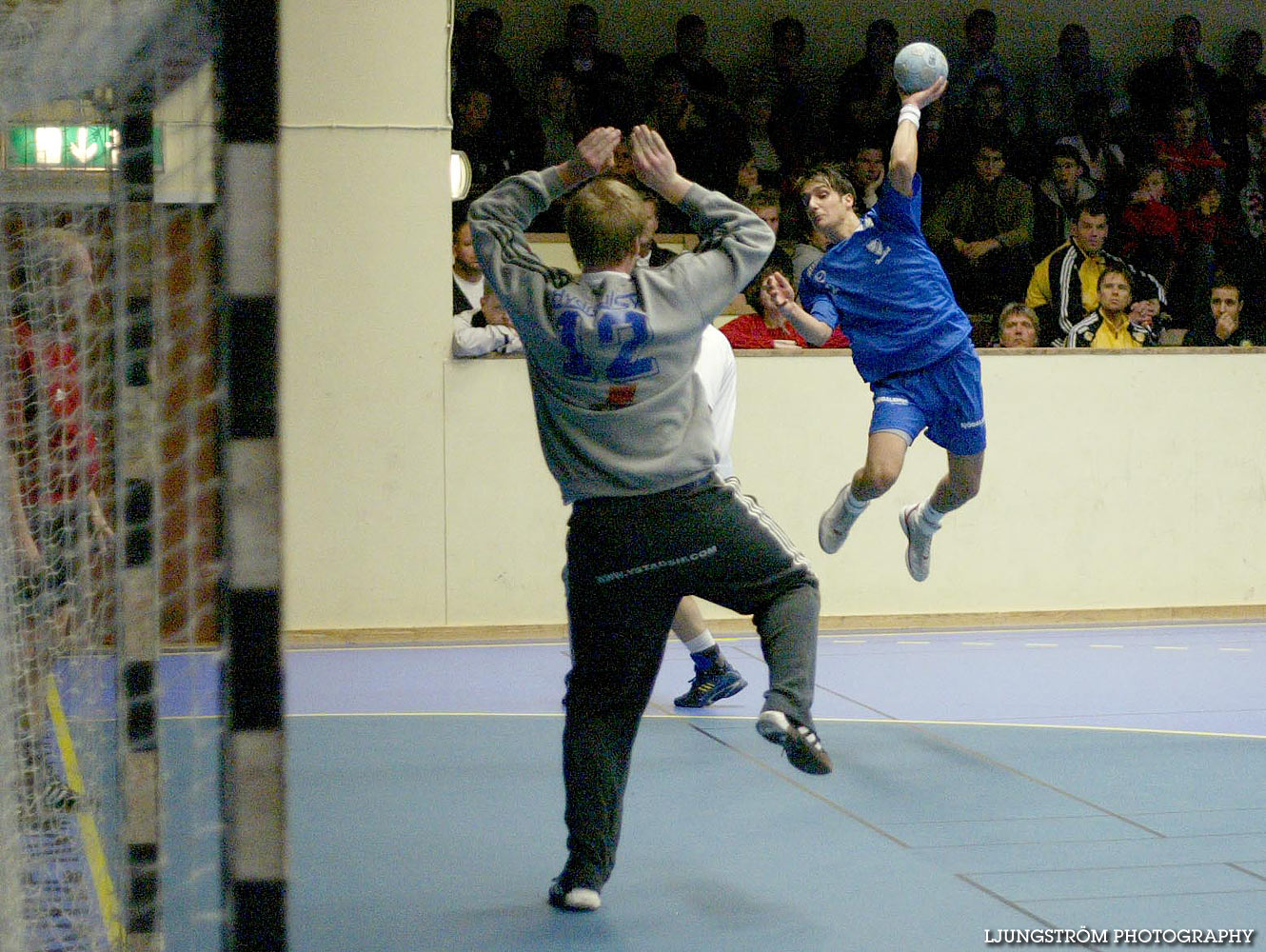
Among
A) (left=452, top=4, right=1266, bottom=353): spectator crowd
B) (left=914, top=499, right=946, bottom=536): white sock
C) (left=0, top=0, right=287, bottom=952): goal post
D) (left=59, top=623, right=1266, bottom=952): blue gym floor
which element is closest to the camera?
(left=0, top=0, right=287, bottom=952): goal post

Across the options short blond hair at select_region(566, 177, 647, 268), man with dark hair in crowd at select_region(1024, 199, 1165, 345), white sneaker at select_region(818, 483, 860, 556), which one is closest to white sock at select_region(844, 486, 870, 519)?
white sneaker at select_region(818, 483, 860, 556)

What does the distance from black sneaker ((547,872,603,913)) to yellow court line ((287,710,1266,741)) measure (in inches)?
103

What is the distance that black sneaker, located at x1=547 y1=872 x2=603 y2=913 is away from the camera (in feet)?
13.4

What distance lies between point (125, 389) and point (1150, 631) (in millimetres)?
7507

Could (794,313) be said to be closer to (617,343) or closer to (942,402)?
(942,402)

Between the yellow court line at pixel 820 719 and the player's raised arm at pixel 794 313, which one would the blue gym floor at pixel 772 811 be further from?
the player's raised arm at pixel 794 313

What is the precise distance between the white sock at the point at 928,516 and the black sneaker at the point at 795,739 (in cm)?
344

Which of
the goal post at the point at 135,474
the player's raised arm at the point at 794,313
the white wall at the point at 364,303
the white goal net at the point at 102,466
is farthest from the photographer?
the white wall at the point at 364,303

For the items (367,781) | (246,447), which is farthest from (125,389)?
(367,781)

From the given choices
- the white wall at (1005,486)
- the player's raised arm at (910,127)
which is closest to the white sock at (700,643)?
the player's raised arm at (910,127)

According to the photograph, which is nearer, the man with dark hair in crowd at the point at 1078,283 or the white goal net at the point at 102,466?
the white goal net at the point at 102,466

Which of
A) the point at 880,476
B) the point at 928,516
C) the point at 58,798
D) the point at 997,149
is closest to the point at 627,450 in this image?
the point at 58,798

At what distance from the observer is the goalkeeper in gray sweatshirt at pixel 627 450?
384cm

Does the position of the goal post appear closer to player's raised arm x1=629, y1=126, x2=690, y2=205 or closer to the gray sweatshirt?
the gray sweatshirt
